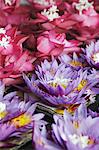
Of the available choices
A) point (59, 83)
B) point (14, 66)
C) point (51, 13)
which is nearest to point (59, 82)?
point (59, 83)

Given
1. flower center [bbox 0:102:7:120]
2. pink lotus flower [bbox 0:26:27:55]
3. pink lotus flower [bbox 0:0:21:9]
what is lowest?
flower center [bbox 0:102:7:120]

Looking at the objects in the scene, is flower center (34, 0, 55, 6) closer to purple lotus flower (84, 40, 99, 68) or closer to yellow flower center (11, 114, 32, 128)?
purple lotus flower (84, 40, 99, 68)

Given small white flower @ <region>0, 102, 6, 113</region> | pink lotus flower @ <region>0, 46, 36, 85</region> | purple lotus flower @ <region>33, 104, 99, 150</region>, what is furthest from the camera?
pink lotus flower @ <region>0, 46, 36, 85</region>

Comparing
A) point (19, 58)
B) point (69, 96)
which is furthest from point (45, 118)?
point (19, 58)

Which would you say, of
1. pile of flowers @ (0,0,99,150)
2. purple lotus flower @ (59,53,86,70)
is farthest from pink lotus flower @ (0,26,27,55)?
purple lotus flower @ (59,53,86,70)

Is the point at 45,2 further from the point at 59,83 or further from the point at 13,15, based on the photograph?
the point at 59,83

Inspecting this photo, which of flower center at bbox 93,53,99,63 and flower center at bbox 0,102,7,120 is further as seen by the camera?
flower center at bbox 93,53,99,63

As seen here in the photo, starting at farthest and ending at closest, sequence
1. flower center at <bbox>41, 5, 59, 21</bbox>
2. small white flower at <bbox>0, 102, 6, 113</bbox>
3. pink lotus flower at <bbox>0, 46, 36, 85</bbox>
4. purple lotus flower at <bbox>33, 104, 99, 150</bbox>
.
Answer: flower center at <bbox>41, 5, 59, 21</bbox>
pink lotus flower at <bbox>0, 46, 36, 85</bbox>
small white flower at <bbox>0, 102, 6, 113</bbox>
purple lotus flower at <bbox>33, 104, 99, 150</bbox>
